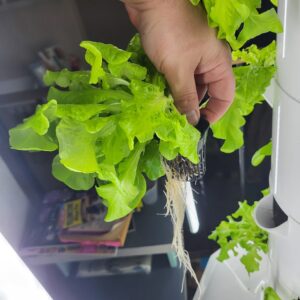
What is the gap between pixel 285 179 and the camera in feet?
1.72

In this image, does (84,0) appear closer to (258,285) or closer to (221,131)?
(221,131)

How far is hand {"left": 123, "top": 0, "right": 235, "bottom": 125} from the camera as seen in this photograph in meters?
0.38

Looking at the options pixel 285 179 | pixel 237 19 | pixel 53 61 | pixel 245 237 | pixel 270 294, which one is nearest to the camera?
pixel 237 19

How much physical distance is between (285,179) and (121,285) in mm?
926

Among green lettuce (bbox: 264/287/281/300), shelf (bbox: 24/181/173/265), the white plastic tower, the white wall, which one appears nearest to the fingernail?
the white plastic tower

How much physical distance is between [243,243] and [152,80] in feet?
1.64

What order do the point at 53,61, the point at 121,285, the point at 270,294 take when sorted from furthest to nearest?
the point at 121,285, the point at 53,61, the point at 270,294

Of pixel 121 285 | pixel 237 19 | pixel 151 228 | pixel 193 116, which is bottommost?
pixel 121 285

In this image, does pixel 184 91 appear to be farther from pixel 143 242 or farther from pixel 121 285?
pixel 121 285

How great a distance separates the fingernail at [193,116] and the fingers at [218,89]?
3 cm

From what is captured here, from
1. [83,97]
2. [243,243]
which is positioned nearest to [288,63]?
[83,97]

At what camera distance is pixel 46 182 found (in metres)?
1.38

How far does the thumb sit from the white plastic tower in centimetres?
11

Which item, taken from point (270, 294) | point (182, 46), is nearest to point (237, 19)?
point (182, 46)
